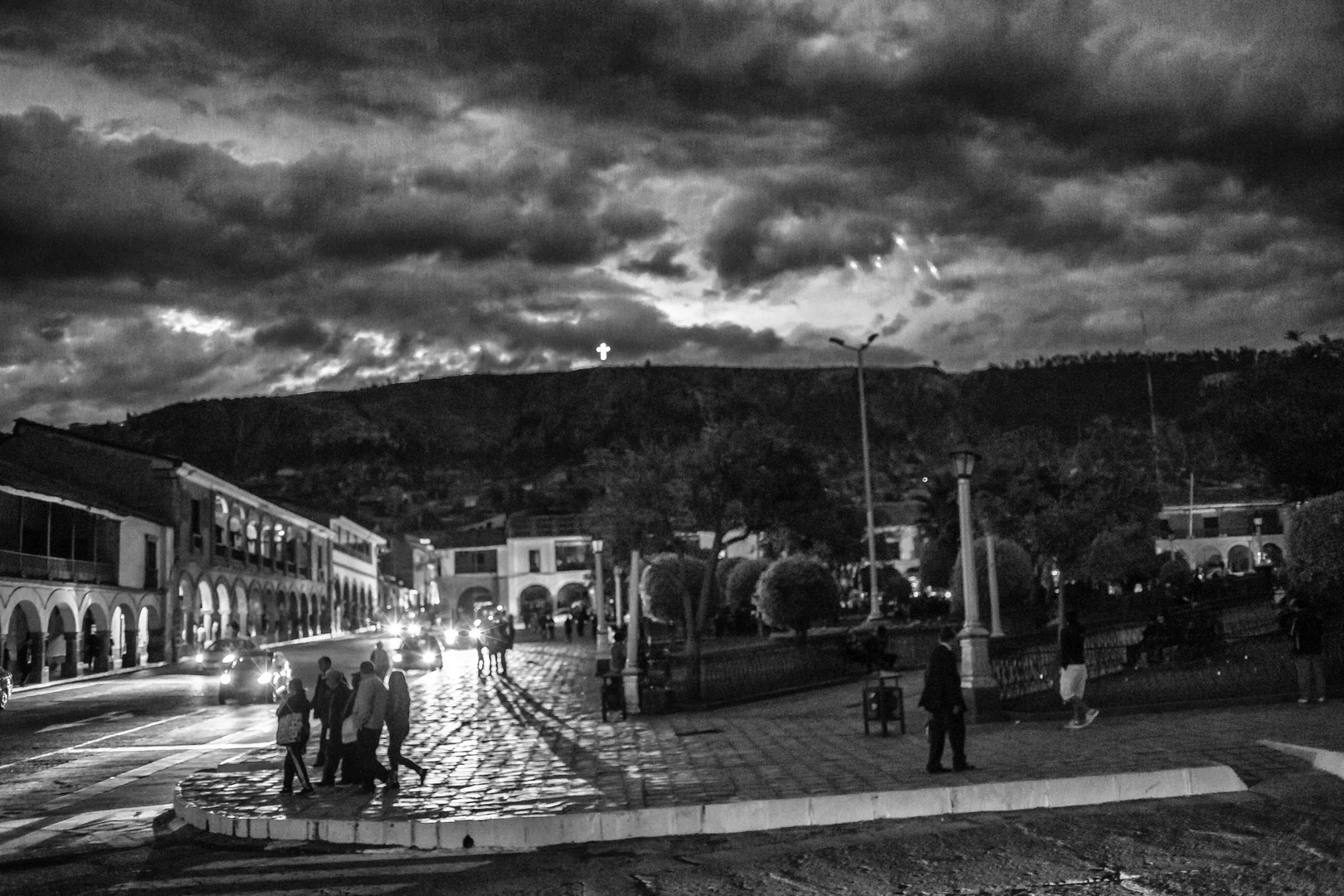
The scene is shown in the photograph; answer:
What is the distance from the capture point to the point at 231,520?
182ft

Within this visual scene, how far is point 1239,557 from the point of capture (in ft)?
294

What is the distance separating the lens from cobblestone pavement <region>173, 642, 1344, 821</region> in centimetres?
1127

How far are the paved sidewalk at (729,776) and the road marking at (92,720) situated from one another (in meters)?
7.13

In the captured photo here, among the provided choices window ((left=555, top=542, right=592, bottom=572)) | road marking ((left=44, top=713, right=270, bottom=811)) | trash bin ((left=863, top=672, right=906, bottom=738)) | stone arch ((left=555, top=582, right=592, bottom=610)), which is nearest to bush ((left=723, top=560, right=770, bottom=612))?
road marking ((left=44, top=713, right=270, bottom=811))

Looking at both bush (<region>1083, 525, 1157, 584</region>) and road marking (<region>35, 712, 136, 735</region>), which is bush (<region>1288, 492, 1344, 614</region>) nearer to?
bush (<region>1083, 525, 1157, 584</region>)

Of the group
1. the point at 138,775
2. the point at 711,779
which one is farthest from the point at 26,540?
the point at 711,779

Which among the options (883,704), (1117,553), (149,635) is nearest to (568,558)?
(149,635)

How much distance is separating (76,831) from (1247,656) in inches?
589

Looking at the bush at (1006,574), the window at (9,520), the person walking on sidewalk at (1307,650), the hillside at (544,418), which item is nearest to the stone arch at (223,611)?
the window at (9,520)

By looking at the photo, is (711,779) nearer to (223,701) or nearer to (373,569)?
(223,701)

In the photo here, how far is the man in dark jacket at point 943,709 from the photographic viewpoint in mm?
11719

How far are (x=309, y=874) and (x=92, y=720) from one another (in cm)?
1743

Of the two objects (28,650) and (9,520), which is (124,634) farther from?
(9,520)

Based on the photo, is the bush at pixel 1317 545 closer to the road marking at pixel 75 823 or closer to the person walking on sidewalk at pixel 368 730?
the person walking on sidewalk at pixel 368 730
